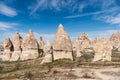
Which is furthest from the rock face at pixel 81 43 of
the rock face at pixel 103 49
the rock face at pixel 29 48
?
the rock face at pixel 29 48

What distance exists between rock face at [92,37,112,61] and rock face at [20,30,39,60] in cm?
1629

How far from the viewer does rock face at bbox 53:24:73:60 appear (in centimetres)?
5225

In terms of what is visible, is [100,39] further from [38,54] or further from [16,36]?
[16,36]

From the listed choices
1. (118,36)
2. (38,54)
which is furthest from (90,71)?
(118,36)

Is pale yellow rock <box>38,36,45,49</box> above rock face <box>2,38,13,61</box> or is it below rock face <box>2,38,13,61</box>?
→ above

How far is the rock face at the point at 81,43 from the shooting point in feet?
196

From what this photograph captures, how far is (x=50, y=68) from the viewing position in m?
43.8

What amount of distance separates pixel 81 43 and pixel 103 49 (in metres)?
9.56

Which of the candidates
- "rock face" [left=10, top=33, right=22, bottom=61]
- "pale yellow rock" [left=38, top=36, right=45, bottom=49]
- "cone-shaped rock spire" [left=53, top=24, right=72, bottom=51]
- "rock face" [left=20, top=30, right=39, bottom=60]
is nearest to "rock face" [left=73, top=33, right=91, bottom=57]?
"cone-shaped rock spire" [left=53, top=24, right=72, bottom=51]

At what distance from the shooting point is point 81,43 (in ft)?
203

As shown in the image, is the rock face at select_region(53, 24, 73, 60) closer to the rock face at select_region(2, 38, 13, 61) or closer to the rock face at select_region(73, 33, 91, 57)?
the rock face at select_region(73, 33, 91, 57)

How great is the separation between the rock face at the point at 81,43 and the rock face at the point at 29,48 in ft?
35.6

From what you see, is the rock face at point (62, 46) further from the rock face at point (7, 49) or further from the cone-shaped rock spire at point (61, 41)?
the rock face at point (7, 49)

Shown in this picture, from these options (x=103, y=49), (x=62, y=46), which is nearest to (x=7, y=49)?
(x=62, y=46)
